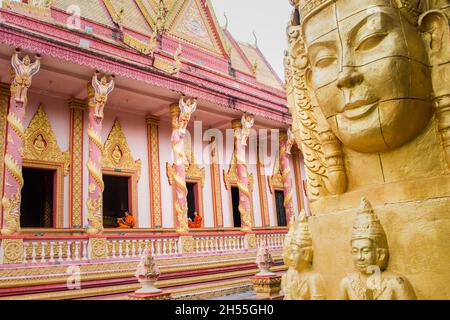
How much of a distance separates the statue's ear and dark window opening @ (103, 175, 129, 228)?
29.1 ft

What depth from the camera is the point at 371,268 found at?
5.41 ft

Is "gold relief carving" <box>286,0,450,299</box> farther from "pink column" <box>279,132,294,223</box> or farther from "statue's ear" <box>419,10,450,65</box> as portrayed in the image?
"pink column" <box>279,132,294,223</box>

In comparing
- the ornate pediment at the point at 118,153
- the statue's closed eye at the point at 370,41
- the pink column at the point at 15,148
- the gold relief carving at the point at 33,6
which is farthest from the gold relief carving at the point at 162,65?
the statue's closed eye at the point at 370,41

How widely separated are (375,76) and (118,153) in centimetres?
880

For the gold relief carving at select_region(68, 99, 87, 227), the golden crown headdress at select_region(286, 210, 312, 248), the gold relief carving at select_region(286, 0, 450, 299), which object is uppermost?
the gold relief carving at select_region(68, 99, 87, 227)

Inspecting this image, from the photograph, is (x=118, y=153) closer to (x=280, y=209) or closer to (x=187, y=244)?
(x=187, y=244)

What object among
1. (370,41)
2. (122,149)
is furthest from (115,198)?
(370,41)

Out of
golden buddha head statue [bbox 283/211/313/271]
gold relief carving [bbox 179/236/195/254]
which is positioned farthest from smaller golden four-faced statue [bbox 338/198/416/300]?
gold relief carving [bbox 179/236/195/254]

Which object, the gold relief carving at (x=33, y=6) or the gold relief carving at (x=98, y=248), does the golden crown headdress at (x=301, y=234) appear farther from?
the gold relief carving at (x=33, y=6)

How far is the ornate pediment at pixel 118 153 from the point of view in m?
9.58

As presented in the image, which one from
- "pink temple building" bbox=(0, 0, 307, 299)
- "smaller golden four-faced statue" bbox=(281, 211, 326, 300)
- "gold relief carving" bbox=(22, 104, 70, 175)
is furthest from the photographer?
"gold relief carving" bbox=(22, 104, 70, 175)

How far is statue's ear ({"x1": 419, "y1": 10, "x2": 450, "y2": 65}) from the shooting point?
5.74 feet

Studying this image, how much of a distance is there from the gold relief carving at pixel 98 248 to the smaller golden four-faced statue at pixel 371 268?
19.8ft
